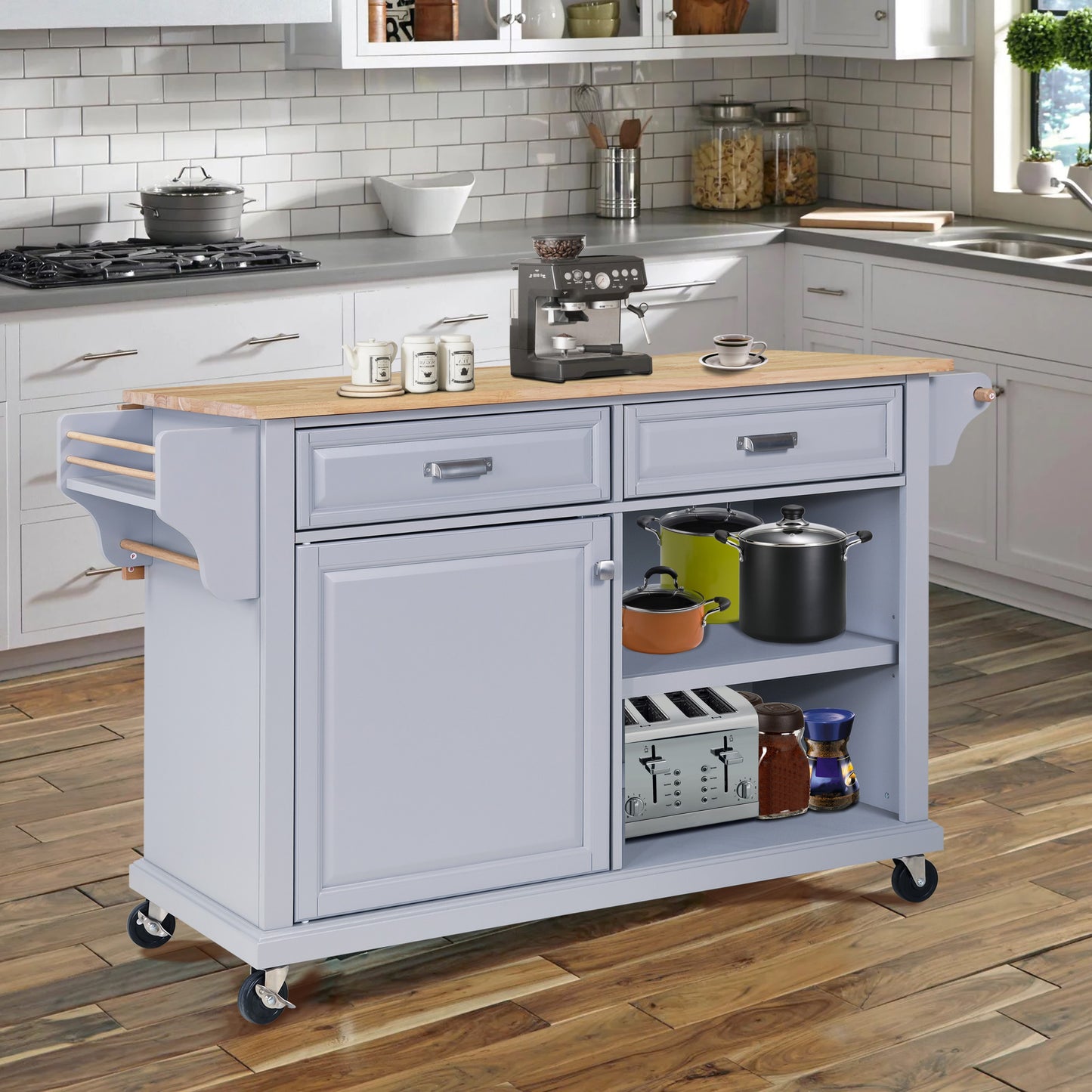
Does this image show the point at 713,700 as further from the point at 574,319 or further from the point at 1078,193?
the point at 1078,193

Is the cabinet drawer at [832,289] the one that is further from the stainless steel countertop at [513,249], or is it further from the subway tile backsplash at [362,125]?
the subway tile backsplash at [362,125]

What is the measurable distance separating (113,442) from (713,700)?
122 cm

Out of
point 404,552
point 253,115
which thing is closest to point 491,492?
point 404,552

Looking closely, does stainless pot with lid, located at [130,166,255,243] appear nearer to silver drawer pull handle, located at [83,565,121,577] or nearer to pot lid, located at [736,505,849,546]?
silver drawer pull handle, located at [83,565,121,577]

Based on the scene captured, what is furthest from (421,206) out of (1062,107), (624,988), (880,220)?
(624,988)

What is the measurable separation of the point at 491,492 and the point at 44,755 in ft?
5.49

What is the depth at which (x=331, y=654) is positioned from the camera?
273 centimetres

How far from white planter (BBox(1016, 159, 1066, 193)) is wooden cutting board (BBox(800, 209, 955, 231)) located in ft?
0.78

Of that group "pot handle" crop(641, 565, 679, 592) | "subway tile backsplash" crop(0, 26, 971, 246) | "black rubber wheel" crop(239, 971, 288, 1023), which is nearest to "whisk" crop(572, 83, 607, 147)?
"subway tile backsplash" crop(0, 26, 971, 246)

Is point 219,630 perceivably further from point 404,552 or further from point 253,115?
point 253,115

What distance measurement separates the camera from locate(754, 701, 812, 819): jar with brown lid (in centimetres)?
324

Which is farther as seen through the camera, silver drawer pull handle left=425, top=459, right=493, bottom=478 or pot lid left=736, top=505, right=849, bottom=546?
pot lid left=736, top=505, right=849, bottom=546

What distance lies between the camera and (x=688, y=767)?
3176 millimetres

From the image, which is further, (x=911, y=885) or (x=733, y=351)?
(x=911, y=885)
